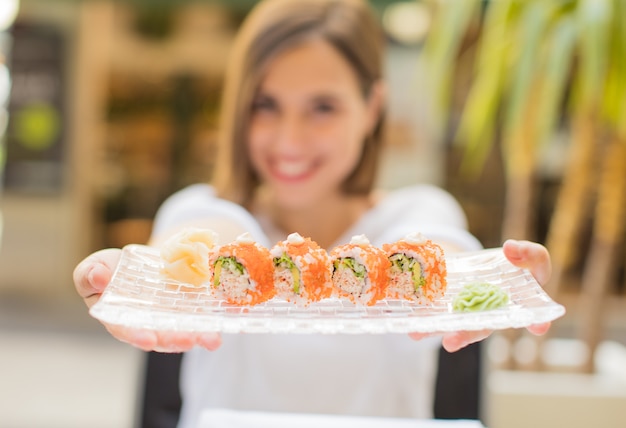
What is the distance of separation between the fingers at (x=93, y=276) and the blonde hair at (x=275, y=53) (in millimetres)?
720

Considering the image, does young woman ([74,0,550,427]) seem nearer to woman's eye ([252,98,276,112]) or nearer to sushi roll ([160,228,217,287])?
woman's eye ([252,98,276,112])

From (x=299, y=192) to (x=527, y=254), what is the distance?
2.49ft

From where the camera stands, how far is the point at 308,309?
3.60 ft

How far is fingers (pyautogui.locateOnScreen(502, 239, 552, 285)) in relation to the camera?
1090 millimetres

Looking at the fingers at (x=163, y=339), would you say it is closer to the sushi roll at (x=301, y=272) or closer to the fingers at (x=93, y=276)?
the fingers at (x=93, y=276)

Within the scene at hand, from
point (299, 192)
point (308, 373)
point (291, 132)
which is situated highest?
point (291, 132)

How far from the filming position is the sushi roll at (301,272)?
122 cm

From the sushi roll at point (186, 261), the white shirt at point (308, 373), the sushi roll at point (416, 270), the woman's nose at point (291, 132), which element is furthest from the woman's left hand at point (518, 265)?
the woman's nose at point (291, 132)

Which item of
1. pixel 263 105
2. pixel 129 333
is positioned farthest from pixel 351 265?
pixel 263 105

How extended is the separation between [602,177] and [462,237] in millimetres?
1400

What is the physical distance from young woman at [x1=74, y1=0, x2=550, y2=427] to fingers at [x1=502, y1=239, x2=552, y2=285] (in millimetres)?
486

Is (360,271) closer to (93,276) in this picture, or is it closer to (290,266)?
(290,266)

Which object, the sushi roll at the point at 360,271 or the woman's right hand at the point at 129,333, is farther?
the sushi roll at the point at 360,271

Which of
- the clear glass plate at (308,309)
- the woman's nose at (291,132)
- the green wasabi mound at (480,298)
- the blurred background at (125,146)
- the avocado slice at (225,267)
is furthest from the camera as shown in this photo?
the blurred background at (125,146)
